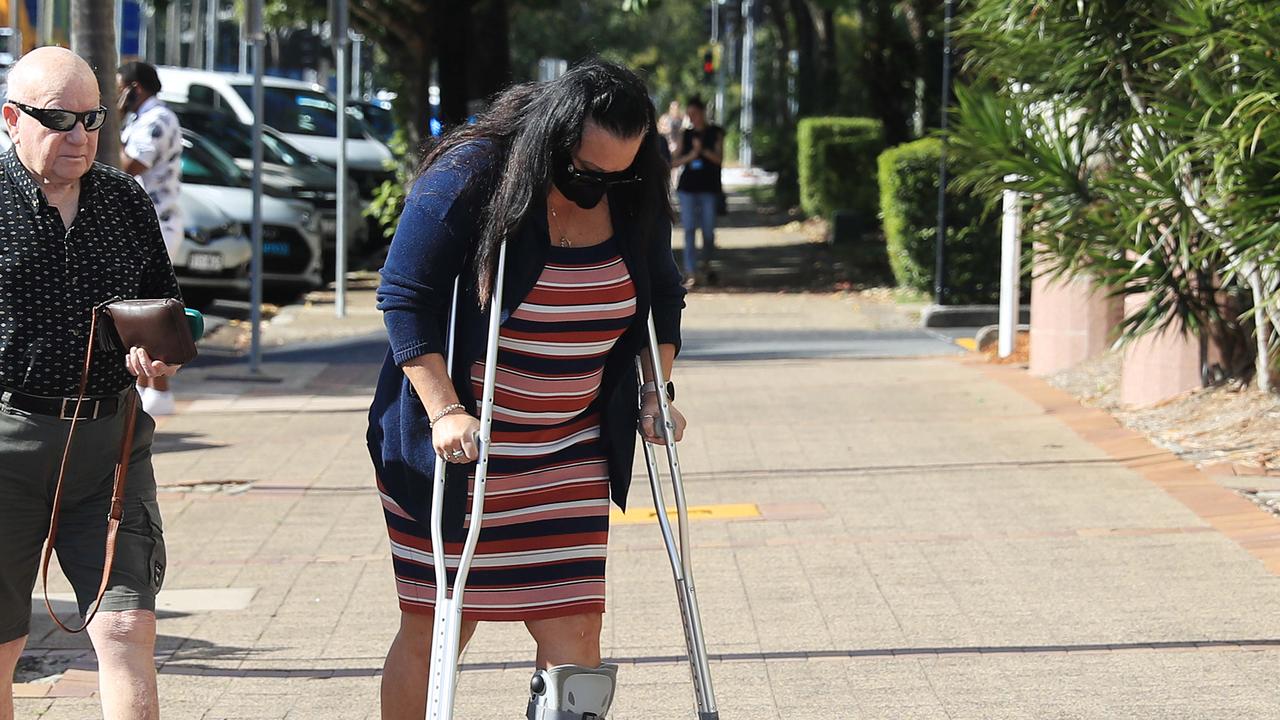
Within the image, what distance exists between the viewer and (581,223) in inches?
146

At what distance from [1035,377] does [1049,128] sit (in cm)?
205

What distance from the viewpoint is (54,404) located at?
3697mm

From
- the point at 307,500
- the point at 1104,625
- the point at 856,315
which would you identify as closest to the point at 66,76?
the point at 1104,625

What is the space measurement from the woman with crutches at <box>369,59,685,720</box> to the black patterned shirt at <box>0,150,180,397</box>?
61 cm

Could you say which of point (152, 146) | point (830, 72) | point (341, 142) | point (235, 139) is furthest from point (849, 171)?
point (152, 146)

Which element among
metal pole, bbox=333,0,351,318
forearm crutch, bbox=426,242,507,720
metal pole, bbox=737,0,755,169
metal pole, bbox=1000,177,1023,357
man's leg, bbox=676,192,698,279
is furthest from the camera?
metal pole, bbox=737,0,755,169

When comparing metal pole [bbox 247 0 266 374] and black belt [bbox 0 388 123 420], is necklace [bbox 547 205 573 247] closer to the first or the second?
black belt [bbox 0 388 123 420]

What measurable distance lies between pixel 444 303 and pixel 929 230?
1233 centimetres

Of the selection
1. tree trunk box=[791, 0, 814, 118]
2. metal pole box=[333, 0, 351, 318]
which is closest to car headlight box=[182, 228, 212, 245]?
metal pole box=[333, 0, 351, 318]

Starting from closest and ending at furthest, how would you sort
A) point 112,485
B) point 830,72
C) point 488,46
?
point 112,485 → point 488,46 → point 830,72

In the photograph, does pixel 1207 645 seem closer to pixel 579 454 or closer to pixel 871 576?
pixel 871 576

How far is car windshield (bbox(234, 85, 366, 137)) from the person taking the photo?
2253cm

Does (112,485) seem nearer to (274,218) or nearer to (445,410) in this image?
(445,410)

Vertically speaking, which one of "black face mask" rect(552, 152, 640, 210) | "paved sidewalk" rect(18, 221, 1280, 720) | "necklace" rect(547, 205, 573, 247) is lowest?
"paved sidewalk" rect(18, 221, 1280, 720)
